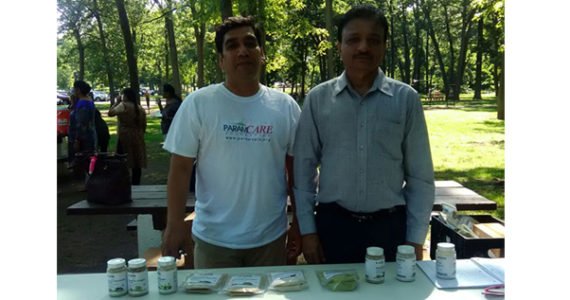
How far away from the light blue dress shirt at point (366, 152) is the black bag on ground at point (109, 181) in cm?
254

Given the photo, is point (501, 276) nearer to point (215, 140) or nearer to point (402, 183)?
point (402, 183)

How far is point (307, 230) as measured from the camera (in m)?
2.64

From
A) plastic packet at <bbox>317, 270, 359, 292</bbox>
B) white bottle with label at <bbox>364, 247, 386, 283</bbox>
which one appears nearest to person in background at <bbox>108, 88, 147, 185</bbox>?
plastic packet at <bbox>317, 270, 359, 292</bbox>

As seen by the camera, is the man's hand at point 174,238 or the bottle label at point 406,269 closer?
the bottle label at point 406,269

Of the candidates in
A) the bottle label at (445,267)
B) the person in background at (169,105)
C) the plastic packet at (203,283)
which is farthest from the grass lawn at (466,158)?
the plastic packet at (203,283)

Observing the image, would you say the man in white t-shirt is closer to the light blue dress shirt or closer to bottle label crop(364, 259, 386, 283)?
the light blue dress shirt

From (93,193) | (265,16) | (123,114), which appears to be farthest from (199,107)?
(265,16)

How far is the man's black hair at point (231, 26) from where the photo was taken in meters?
2.71

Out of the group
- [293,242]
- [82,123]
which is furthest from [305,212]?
[82,123]

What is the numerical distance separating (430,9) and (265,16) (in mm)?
38632

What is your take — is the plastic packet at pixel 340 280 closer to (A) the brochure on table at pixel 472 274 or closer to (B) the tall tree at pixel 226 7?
(A) the brochure on table at pixel 472 274

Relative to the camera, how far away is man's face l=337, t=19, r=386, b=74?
248cm

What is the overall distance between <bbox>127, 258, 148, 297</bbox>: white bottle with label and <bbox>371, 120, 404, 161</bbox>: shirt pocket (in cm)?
120

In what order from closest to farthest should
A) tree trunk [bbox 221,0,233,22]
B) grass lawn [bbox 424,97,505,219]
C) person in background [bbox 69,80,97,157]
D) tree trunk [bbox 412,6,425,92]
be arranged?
tree trunk [bbox 221,0,233,22] → grass lawn [bbox 424,97,505,219] → person in background [bbox 69,80,97,157] → tree trunk [bbox 412,6,425,92]
